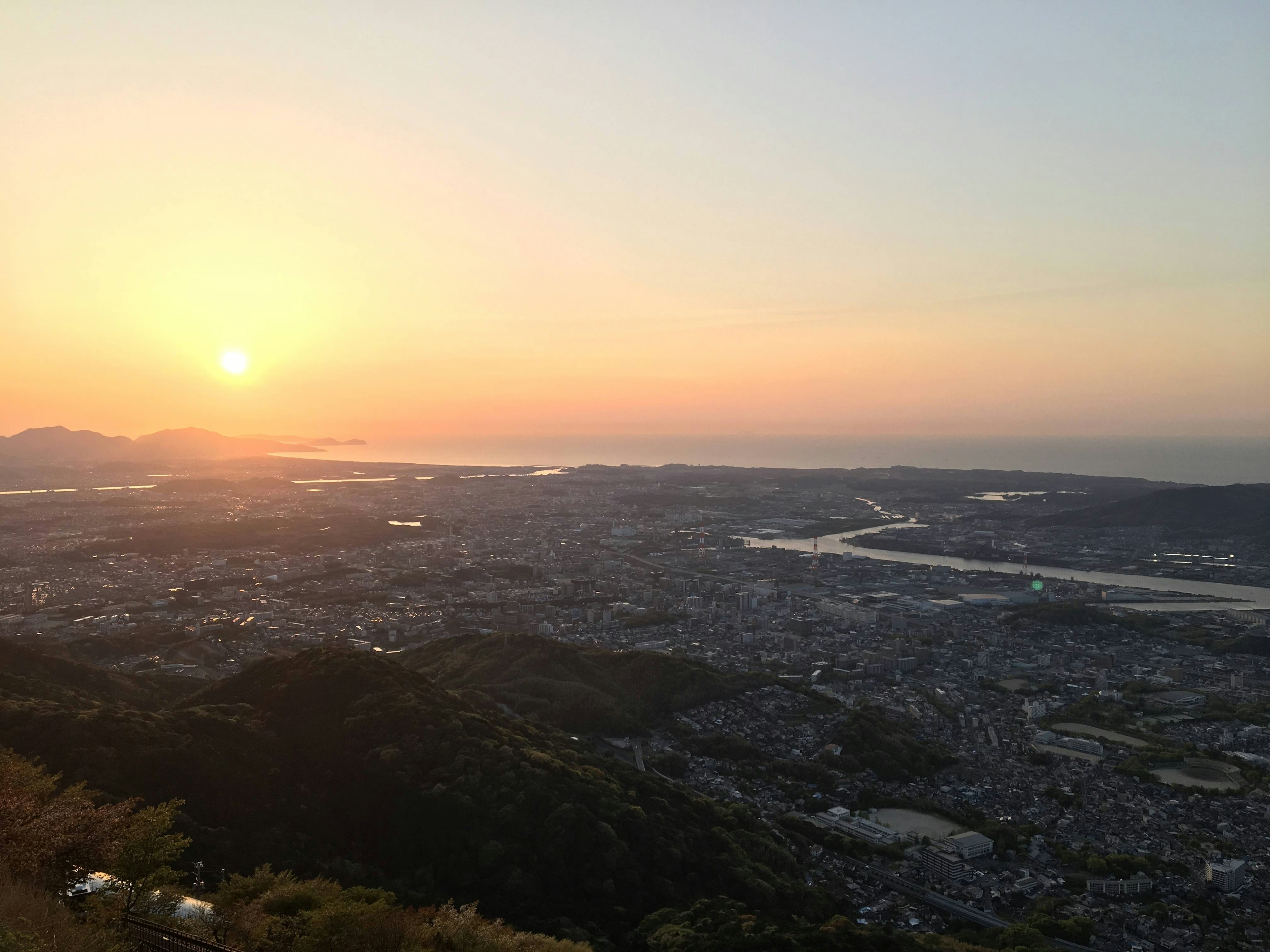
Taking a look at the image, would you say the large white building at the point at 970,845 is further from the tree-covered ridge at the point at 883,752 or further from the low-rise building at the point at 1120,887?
the tree-covered ridge at the point at 883,752

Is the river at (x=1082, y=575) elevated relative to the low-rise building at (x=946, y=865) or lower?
elevated

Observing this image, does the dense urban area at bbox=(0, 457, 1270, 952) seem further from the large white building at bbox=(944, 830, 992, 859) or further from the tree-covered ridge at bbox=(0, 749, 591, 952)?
Answer: the tree-covered ridge at bbox=(0, 749, 591, 952)

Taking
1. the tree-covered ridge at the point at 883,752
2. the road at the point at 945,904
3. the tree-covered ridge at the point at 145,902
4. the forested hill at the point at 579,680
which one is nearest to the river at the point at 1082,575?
the tree-covered ridge at the point at 883,752

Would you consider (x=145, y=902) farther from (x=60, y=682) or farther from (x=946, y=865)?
(x=60, y=682)

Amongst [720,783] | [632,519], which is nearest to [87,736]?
[720,783]

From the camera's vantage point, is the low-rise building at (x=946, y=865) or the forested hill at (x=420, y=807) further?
the low-rise building at (x=946, y=865)

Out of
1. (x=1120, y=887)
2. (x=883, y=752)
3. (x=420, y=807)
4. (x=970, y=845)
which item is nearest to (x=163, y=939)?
(x=420, y=807)

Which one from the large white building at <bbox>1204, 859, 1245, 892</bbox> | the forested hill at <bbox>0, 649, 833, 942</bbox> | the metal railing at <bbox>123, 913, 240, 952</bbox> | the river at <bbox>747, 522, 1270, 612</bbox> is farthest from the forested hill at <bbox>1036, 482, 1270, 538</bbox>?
the metal railing at <bbox>123, 913, 240, 952</bbox>
